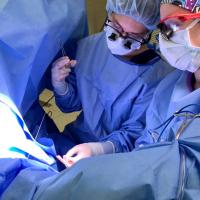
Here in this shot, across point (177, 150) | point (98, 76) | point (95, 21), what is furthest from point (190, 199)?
point (95, 21)

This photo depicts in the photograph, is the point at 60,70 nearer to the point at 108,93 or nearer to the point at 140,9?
the point at 108,93

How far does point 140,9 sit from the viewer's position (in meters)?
1.25

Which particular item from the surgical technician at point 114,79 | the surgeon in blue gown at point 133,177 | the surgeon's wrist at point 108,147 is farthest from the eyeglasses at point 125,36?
the surgeon in blue gown at point 133,177

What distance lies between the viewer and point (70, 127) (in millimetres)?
1567

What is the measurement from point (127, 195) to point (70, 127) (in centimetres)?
98

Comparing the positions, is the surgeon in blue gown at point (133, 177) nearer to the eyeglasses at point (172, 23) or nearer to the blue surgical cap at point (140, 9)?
the eyeglasses at point (172, 23)

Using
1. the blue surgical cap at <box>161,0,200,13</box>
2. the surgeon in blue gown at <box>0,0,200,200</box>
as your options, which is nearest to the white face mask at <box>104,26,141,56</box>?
the blue surgical cap at <box>161,0,200,13</box>

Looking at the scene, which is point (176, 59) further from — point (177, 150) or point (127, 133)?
point (177, 150)

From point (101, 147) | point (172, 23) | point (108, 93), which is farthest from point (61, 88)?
point (172, 23)

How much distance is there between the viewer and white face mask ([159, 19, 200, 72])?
3.46 ft

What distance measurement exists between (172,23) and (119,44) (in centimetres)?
28

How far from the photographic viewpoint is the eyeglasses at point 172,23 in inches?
40.3

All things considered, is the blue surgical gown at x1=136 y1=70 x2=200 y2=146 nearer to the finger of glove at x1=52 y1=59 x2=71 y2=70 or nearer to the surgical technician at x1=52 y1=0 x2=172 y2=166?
the surgical technician at x1=52 y1=0 x2=172 y2=166

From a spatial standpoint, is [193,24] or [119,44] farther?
[119,44]
